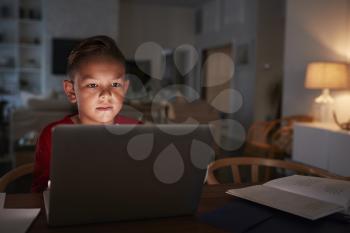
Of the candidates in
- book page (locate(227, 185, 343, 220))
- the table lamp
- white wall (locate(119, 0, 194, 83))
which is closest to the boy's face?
book page (locate(227, 185, 343, 220))

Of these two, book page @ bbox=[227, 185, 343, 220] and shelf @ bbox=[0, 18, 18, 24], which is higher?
shelf @ bbox=[0, 18, 18, 24]

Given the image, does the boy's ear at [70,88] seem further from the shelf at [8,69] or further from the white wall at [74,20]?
the shelf at [8,69]

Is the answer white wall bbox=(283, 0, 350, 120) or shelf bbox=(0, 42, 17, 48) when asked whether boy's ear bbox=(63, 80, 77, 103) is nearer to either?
white wall bbox=(283, 0, 350, 120)

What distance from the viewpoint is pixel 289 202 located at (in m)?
0.91

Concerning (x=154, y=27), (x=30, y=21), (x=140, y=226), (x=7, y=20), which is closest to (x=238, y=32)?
(x=154, y=27)

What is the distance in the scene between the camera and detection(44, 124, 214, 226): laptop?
2.13 feet

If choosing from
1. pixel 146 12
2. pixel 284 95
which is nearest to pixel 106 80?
pixel 284 95

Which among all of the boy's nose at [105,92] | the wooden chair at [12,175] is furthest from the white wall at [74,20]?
the boy's nose at [105,92]

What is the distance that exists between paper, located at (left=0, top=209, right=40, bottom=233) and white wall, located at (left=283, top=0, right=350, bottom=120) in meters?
3.92

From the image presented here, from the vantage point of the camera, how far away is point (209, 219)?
2.78ft

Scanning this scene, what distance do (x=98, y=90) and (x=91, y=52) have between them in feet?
0.32

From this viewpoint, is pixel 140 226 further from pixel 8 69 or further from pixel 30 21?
pixel 30 21

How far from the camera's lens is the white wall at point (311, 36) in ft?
14.1

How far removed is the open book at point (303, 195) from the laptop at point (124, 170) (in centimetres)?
24
